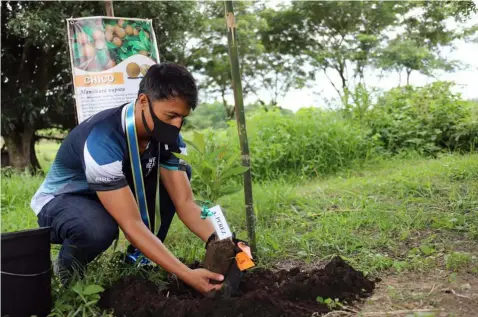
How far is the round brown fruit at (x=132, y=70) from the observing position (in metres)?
4.02

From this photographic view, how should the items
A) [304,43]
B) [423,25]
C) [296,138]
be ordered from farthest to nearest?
[304,43], [423,25], [296,138]

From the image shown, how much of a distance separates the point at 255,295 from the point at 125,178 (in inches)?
30.4

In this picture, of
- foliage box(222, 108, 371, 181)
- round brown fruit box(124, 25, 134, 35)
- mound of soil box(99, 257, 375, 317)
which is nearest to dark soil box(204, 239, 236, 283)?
mound of soil box(99, 257, 375, 317)

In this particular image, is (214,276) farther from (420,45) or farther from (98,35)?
(420,45)

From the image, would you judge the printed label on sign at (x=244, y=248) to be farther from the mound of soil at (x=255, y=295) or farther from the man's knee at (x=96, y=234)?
the man's knee at (x=96, y=234)

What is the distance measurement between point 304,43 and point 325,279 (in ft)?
63.2

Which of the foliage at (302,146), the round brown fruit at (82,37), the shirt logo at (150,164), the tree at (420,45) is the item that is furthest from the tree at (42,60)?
the tree at (420,45)

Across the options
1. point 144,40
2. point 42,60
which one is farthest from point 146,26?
point 42,60

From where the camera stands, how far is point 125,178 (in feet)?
7.36

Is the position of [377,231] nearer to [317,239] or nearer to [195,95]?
[317,239]

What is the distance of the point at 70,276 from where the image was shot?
248cm

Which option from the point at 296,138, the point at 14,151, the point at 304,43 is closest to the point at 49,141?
the point at 14,151

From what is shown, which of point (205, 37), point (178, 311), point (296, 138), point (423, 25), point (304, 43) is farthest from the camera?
point (304, 43)

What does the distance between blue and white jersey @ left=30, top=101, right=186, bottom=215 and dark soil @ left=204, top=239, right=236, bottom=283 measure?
1.59ft
